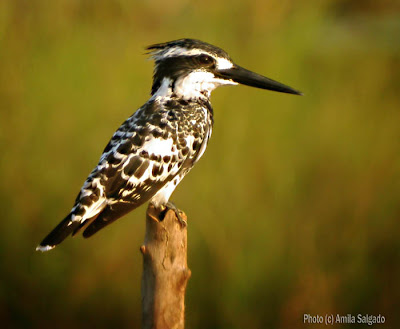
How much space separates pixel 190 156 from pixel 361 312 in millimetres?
1243

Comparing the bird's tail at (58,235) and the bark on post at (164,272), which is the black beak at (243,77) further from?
the bird's tail at (58,235)

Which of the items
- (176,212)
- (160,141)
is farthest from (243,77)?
(176,212)

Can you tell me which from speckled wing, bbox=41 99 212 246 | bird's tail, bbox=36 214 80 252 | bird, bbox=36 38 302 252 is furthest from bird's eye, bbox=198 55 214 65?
bird's tail, bbox=36 214 80 252

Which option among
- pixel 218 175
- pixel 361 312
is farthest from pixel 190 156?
pixel 361 312

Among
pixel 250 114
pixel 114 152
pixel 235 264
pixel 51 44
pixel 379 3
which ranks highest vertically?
pixel 379 3

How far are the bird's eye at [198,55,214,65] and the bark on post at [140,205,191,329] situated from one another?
1.77 ft

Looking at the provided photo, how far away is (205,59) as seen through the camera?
1.71m

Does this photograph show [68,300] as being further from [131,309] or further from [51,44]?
[51,44]

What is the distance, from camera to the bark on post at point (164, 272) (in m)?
1.54

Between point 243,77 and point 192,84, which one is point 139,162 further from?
point 243,77

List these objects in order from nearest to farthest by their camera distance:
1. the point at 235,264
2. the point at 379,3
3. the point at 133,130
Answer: the point at 133,130 → the point at 235,264 → the point at 379,3

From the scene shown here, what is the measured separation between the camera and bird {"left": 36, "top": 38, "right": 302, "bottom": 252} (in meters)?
1.54

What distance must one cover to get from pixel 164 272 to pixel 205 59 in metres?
0.70

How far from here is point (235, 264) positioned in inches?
88.2
